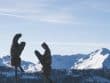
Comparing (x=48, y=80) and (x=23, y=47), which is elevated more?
(x=23, y=47)

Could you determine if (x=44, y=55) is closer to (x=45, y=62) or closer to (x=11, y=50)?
(x=45, y=62)

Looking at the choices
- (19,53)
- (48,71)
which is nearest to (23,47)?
(19,53)

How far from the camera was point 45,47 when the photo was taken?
171 feet

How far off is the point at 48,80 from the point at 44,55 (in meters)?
2.53

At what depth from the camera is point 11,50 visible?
54500 mm

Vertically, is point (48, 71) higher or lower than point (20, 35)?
lower

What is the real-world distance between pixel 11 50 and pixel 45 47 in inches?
167

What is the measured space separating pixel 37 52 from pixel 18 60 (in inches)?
99.1

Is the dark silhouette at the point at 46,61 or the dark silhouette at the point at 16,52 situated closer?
the dark silhouette at the point at 46,61

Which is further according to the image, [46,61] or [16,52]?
[16,52]

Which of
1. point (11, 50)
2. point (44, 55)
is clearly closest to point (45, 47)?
point (44, 55)

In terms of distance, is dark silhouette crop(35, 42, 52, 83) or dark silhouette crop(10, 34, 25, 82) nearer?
dark silhouette crop(35, 42, 52, 83)

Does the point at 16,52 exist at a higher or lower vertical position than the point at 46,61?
higher

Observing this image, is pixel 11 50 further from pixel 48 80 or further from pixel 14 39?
pixel 48 80
